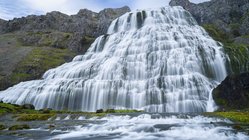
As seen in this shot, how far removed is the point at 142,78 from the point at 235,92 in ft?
51.5

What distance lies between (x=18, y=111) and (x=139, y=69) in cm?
2056

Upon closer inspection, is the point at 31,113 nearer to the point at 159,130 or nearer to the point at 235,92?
the point at 159,130

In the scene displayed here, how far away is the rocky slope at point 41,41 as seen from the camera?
241 feet

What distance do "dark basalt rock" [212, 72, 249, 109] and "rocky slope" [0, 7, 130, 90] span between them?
141ft

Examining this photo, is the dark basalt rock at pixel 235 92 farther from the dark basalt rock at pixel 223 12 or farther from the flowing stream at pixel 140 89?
the dark basalt rock at pixel 223 12

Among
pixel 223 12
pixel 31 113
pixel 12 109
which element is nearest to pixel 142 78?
pixel 31 113

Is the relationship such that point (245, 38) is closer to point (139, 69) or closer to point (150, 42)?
point (150, 42)

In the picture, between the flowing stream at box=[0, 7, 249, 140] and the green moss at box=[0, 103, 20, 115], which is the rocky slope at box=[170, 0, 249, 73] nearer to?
the flowing stream at box=[0, 7, 249, 140]

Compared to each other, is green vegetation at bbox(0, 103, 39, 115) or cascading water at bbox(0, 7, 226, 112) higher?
cascading water at bbox(0, 7, 226, 112)

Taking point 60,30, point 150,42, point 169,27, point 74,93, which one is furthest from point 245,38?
point 60,30

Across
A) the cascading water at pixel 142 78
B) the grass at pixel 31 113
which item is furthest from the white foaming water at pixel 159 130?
the cascading water at pixel 142 78

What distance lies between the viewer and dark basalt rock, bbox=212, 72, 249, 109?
38.2 metres

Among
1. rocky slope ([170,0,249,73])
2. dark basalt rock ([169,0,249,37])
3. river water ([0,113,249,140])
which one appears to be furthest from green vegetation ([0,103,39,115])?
dark basalt rock ([169,0,249,37])

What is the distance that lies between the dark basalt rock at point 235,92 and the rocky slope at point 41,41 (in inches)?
1689
